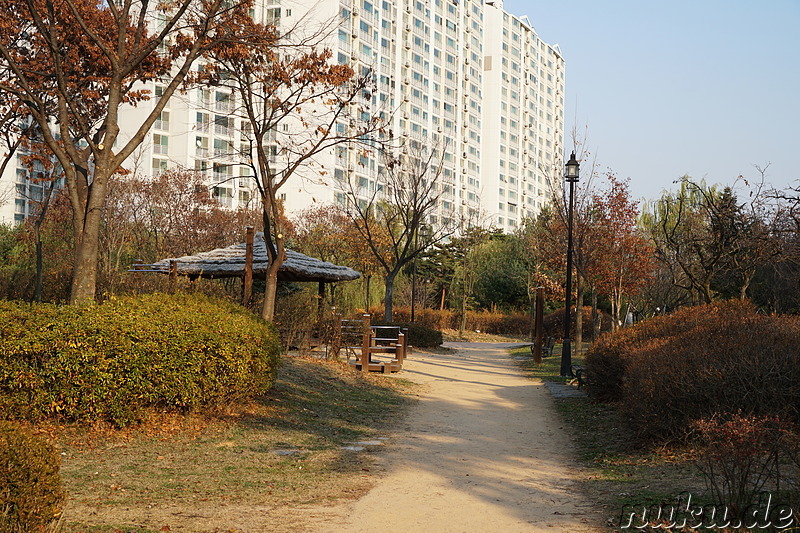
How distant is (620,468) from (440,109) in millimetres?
84974

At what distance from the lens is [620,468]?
8289mm

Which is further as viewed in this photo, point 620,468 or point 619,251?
point 619,251

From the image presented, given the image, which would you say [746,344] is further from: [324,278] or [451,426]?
[324,278]

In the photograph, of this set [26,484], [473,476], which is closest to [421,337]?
[473,476]

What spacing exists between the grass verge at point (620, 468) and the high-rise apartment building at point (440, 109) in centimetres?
4736

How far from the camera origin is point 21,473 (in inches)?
188

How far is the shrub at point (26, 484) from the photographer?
15.5 feet

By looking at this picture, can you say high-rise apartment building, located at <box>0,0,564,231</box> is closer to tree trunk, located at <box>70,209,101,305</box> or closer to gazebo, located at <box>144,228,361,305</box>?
gazebo, located at <box>144,228,361,305</box>

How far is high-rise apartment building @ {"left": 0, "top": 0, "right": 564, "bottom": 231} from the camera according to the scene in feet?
220

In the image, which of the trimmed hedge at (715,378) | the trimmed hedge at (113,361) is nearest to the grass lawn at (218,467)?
the trimmed hedge at (113,361)

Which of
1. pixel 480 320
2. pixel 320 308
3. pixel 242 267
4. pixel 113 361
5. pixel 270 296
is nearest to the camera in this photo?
pixel 113 361

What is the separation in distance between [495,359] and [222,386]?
18.0m

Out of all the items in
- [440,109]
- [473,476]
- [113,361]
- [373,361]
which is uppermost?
[440,109]

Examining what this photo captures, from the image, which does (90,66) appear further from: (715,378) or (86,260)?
(715,378)
